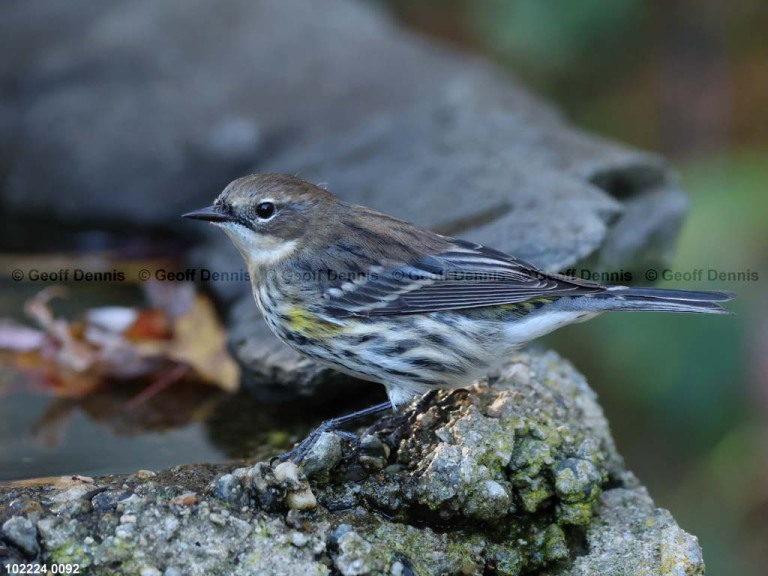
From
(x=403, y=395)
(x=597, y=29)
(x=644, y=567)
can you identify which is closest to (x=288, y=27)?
(x=597, y=29)

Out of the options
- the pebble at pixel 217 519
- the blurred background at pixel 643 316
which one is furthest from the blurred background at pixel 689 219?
the pebble at pixel 217 519

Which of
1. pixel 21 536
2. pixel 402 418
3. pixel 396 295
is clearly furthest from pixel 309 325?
pixel 21 536

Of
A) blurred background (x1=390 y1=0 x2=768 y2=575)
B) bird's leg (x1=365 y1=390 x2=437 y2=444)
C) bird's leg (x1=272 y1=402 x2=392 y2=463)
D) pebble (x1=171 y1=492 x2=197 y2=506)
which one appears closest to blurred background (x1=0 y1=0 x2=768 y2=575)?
blurred background (x1=390 y1=0 x2=768 y2=575)

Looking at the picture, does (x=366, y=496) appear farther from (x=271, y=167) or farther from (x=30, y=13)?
(x=30, y=13)

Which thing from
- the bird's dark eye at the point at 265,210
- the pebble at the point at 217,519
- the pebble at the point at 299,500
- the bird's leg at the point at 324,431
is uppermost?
the bird's dark eye at the point at 265,210

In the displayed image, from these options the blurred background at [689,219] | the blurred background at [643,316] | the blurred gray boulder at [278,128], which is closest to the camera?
the blurred background at [643,316]

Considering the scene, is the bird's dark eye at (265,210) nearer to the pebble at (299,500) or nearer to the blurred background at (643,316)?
the blurred background at (643,316)

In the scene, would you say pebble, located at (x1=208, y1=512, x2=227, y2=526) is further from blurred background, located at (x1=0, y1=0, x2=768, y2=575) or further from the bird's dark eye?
the bird's dark eye

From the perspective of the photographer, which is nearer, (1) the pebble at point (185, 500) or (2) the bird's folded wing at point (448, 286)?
(1) the pebble at point (185, 500)
